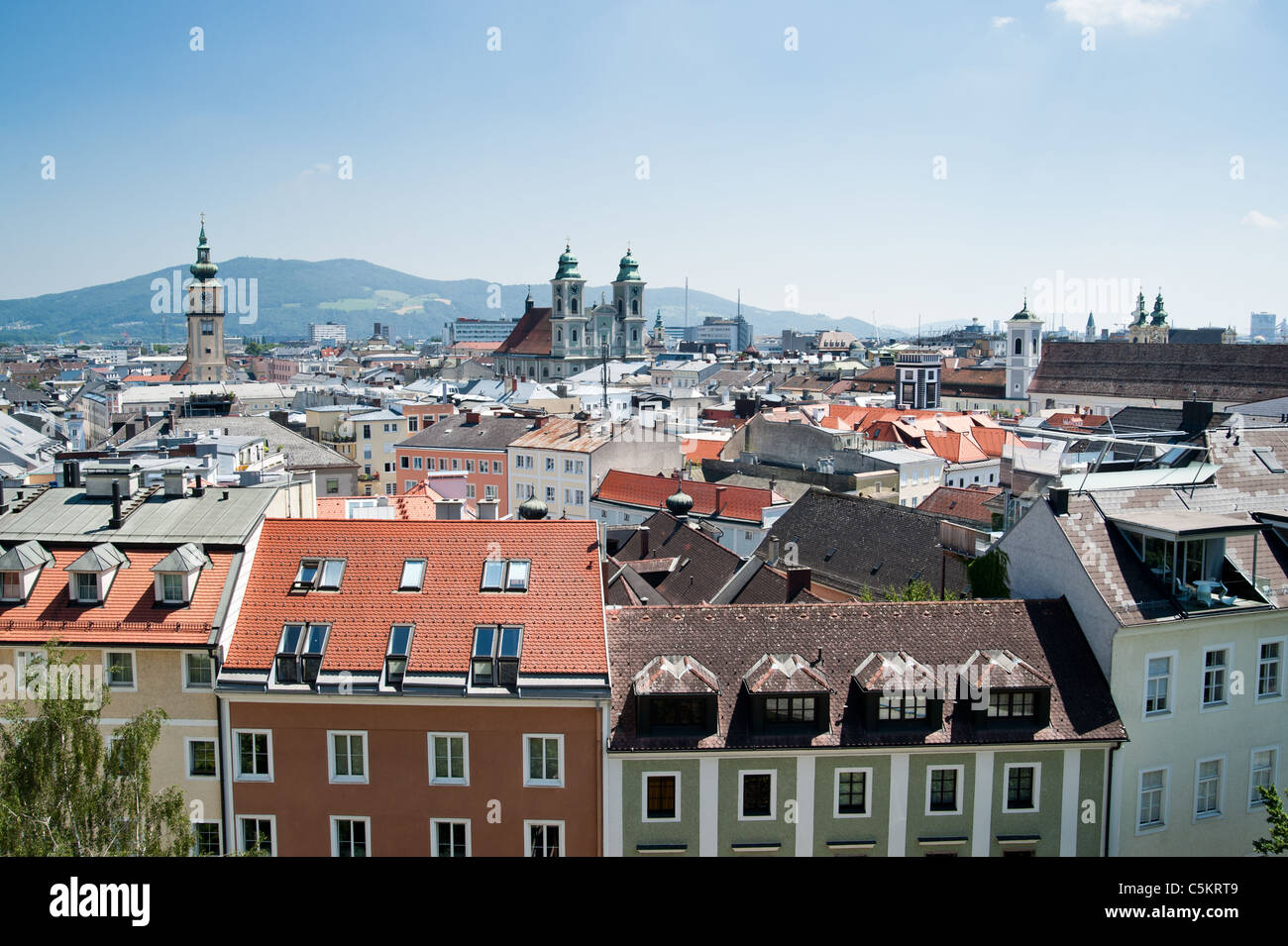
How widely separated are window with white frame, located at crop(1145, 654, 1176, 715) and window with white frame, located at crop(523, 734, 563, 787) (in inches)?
418

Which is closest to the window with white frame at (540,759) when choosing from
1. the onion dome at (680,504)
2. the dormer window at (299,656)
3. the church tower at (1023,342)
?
the dormer window at (299,656)

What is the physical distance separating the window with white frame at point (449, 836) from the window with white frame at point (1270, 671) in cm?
1481

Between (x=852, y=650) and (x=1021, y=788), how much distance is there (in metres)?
3.71

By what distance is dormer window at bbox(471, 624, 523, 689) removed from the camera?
1930 cm

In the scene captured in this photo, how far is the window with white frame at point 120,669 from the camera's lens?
1975cm

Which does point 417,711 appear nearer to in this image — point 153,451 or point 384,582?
point 384,582

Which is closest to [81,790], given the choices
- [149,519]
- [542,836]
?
[542,836]

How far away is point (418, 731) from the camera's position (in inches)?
757

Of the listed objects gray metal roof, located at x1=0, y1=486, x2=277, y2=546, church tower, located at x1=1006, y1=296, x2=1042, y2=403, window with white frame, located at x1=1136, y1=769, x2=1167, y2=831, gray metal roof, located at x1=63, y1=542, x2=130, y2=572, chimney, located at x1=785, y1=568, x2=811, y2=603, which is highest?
church tower, located at x1=1006, y1=296, x2=1042, y2=403

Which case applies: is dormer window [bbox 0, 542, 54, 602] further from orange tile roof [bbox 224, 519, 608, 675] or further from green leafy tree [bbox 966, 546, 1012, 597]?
green leafy tree [bbox 966, 546, 1012, 597]

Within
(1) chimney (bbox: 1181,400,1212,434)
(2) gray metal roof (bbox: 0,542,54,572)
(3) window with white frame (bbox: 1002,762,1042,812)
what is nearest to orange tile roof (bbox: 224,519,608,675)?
(2) gray metal roof (bbox: 0,542,54,572)

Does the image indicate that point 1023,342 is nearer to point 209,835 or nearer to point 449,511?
point 449,511
